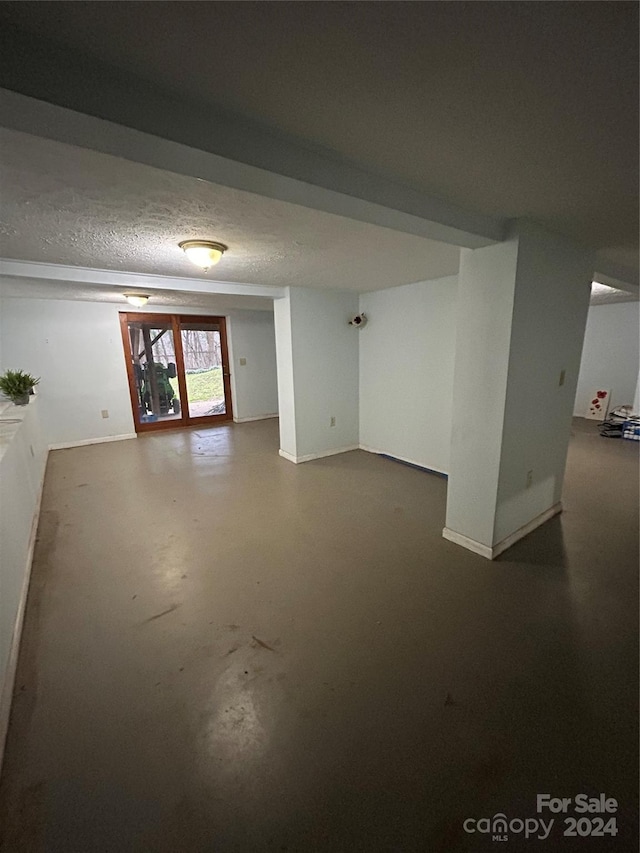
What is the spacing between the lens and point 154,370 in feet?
19.1

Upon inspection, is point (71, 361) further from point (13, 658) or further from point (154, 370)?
point (13, 658)

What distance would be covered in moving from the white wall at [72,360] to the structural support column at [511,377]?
497 centimetres

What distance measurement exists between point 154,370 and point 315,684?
5550 mm

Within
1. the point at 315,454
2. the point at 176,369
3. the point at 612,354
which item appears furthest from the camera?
the point at 612,354

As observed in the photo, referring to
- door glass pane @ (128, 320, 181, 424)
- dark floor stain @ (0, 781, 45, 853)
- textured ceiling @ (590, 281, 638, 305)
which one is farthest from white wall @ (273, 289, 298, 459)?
textured ceiling @ (590, 281, 638, 305)

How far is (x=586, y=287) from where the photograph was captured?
2451mm

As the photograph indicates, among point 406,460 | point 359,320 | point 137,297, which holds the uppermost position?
point 137,297

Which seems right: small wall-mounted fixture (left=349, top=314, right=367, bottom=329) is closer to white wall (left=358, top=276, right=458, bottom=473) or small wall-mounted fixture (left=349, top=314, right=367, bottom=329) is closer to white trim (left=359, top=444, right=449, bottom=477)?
white wall (left=358, top=276, right=458, bottom=473)

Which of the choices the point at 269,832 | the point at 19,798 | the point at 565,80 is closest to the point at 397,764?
the point at 269,832

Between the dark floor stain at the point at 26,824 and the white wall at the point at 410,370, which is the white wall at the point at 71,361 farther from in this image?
the dark floor stain at the point at 26,824

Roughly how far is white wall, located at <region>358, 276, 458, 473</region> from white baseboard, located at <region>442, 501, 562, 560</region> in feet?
3.59

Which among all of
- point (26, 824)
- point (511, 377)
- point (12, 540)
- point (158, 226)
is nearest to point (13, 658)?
point (12, 540)

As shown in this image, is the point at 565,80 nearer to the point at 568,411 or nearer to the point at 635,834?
the point at 635,834

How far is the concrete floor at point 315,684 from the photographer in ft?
3.55
